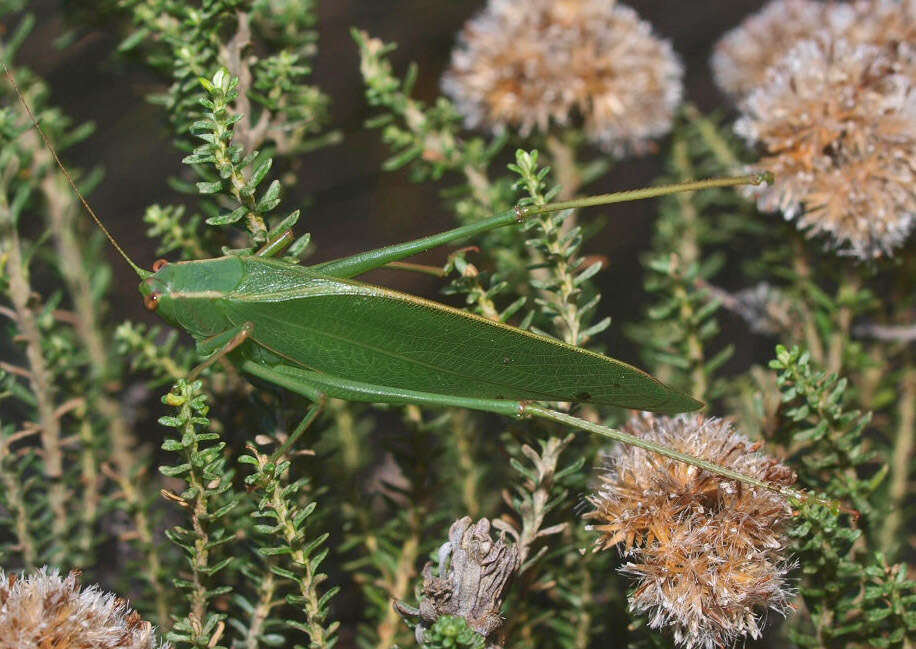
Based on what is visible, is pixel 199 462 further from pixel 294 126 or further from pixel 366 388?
pixel 294 126

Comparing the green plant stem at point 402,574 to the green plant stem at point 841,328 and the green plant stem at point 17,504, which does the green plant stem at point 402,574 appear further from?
the green plant stem at point 841,328

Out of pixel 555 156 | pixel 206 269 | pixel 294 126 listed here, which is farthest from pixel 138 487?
pixel 555 156

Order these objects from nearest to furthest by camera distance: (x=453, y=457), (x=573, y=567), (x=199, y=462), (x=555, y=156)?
(x=199, y=462)
(x=573, y=567)
(x=453, y=457)
(x=555, y=156)

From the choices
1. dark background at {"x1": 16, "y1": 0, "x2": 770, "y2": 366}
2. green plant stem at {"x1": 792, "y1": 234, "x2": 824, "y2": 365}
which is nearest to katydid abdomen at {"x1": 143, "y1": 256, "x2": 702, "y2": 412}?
green plant stem at {"x1": 792, "y1": 234, "x2": 824, "y2": 365}

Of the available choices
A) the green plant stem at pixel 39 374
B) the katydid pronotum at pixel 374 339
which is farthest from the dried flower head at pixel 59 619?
the green plant stem at pixel 39 374

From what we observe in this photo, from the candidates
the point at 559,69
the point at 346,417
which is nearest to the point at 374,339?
the point at 346,417

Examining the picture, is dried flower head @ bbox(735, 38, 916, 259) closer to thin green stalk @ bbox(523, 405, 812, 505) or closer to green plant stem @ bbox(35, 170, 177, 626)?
thin green stalk @ bbox(523, 405, 812, 505)

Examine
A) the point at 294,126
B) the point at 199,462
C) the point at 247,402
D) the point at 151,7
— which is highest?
the point at 151,7
